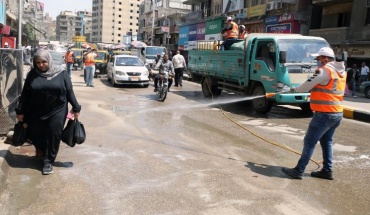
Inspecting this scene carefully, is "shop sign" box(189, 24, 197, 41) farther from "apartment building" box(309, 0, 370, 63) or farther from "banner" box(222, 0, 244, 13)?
"apartment building" box(309, 0, 370, 63)

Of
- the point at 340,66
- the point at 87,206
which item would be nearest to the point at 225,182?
the point at 87,206

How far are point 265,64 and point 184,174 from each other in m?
5.95

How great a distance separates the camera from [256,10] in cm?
3088

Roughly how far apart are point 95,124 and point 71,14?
187398 millimetres

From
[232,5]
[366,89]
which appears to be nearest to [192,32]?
[232,5]

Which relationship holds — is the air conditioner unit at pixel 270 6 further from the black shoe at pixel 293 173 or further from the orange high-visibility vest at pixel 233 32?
the black shoe at pixel 293 173

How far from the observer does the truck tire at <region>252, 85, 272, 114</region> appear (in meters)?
10.1

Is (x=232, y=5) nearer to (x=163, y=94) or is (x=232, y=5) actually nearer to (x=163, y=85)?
(x=163, y=85)

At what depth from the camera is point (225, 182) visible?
466 centimetres

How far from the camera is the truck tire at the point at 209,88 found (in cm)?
1358

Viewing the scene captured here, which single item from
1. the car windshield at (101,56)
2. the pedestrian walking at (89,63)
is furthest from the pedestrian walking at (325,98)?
the car windshield at (101,56)

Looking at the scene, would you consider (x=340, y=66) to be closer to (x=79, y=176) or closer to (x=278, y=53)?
(x=79, y=176)

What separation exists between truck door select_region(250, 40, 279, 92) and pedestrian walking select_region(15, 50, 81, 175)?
6.21 m

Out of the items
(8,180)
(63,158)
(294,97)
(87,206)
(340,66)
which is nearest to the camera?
(87,206)
